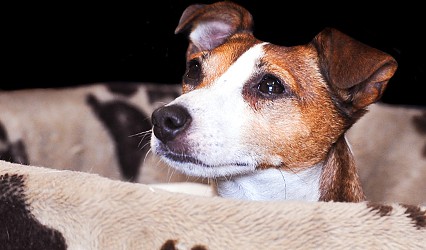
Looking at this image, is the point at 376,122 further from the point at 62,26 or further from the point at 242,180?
the point at 62,26

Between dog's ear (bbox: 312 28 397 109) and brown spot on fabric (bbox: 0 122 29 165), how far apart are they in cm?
103

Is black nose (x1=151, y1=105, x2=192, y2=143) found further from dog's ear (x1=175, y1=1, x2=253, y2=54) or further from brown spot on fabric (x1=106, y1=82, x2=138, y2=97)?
brown spot on fabric (x1=106, y1=82, x2=138, y2=97)

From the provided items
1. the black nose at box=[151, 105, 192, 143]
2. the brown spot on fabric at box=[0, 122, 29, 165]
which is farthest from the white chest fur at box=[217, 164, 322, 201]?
the brown spot on fabric at box=[0, 122, 29, 165]

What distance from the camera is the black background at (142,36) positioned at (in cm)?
214

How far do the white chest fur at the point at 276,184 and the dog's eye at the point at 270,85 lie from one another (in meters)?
0.20

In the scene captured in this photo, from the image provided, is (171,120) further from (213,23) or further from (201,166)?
(213,23)

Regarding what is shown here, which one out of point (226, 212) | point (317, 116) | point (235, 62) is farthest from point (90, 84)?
point (226, 212)

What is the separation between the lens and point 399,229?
3.74ft

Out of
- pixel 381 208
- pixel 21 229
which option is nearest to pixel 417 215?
pixel 381 208

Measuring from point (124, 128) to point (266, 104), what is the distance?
0.87 m

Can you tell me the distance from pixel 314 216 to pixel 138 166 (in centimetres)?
131

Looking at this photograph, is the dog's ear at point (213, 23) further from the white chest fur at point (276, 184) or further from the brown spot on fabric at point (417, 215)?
the brown spot on fabric at point (417, 215)

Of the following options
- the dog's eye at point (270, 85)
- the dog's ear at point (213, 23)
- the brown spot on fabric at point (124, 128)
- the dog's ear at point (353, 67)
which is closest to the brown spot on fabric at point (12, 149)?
the brown spot on fabric at point (124, 128)

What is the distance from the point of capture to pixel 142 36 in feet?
7.57
